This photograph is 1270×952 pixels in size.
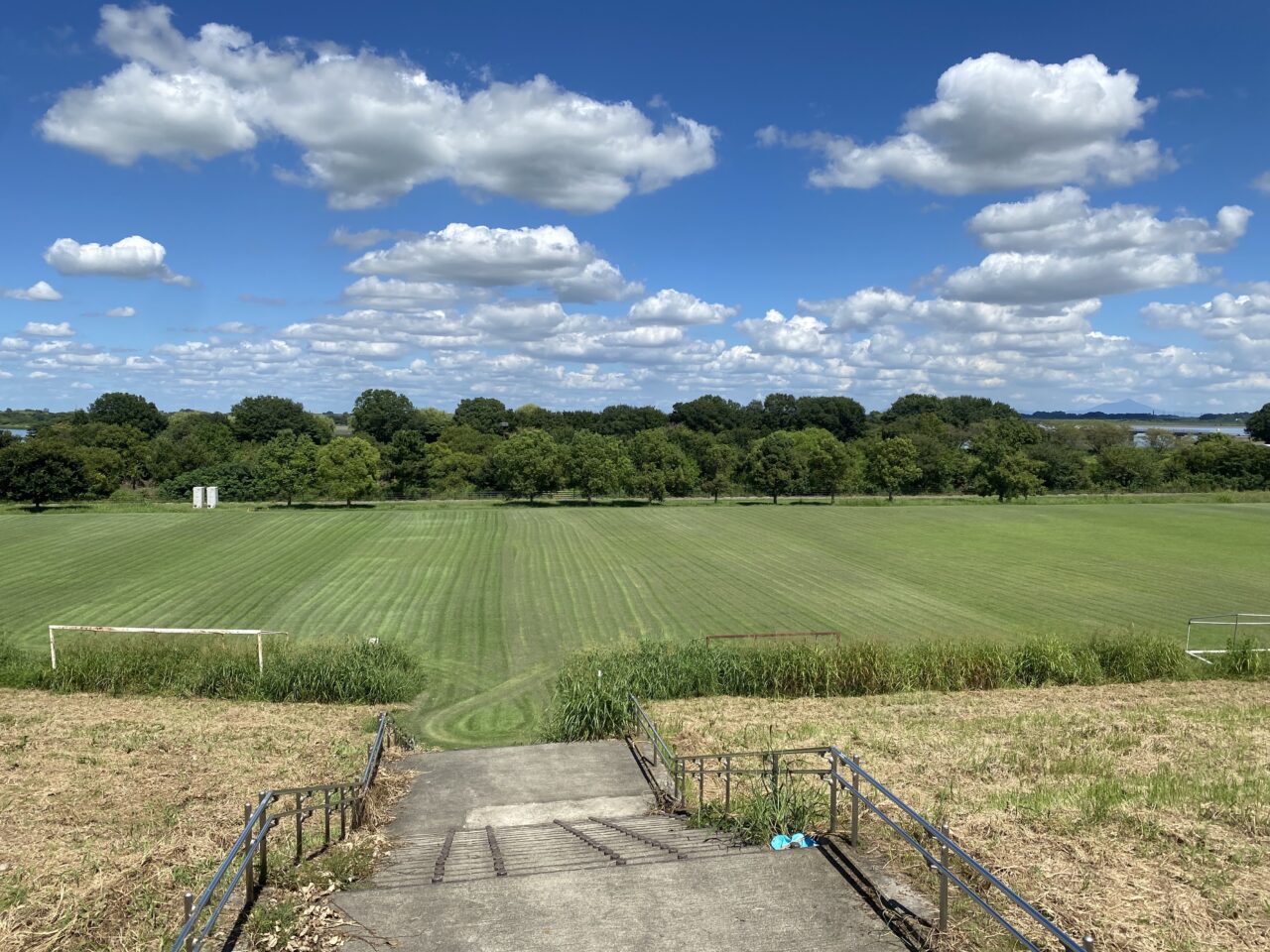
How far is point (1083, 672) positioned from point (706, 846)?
62.9ft

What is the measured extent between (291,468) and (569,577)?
45.4m

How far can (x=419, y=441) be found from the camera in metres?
95.2

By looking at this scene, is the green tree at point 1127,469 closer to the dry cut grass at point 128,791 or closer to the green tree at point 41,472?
the dry cut grass at point 128,791

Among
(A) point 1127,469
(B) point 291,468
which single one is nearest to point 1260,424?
(A) point 1127,469

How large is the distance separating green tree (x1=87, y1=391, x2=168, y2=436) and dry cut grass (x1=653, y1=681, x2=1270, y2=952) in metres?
149

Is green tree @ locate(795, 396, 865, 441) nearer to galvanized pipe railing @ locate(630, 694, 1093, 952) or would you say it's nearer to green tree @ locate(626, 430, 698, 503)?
green tree @ locate(626, 430, 698, 503)

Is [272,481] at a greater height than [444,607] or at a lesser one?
greater

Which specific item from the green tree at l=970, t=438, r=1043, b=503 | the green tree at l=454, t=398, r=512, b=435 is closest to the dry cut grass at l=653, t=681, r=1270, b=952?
the green tree at l=970, t=438, r=1043, b=503

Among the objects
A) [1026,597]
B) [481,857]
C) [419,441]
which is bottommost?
[1026,597]

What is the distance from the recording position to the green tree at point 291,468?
263 ft

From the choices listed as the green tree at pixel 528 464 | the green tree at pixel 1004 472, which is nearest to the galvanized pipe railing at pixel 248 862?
the green tree at pixel 528 464

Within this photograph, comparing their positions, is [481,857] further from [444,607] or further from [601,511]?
[601,511]

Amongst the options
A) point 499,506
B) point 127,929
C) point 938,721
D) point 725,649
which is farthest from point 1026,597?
point 499,506

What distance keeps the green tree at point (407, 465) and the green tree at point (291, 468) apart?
11277 millimetres
